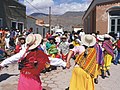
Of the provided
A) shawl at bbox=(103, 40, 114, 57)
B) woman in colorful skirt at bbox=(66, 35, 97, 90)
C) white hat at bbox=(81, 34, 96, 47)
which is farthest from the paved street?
white hat at bbox=(81, 34, 96, 47)

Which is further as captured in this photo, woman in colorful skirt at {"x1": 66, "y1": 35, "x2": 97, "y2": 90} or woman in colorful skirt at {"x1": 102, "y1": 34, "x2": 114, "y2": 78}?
woman in colorful skirt at {"x1": 102, "y1": 34, "x2": 114, "y2": 78}

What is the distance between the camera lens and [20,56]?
422 cm

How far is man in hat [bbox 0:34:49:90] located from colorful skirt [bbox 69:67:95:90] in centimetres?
99

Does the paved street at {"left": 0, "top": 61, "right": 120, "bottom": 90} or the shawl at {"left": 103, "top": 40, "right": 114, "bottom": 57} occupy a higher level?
the shawl at {"left": 103, "top": 40, "right": 114, "bottom": 57}

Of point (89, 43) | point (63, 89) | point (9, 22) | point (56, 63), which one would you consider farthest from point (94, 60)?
point (9, 22)

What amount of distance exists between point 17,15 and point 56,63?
2232 centimetres

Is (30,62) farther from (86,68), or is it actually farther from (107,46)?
(107,46)

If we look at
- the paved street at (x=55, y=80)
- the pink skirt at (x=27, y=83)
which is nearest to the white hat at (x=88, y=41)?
the pink skirt at (x=27, y=83)

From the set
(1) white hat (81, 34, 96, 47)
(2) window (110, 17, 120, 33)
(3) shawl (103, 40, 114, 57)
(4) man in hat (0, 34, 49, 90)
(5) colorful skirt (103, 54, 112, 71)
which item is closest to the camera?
(4) man in hat (0, 34, 49, 90)

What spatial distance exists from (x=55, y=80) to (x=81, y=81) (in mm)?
3565

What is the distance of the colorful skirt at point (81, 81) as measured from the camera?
5.02 meters

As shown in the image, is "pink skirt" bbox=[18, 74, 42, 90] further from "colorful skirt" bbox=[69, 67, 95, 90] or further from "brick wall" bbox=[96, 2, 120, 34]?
"brick wall" bbox=[96, 2, 120, 34]

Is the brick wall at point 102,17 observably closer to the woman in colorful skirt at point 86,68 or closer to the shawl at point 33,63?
the woman in colorful skirt at point 86,68

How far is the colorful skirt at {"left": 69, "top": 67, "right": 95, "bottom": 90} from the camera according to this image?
198 inches
